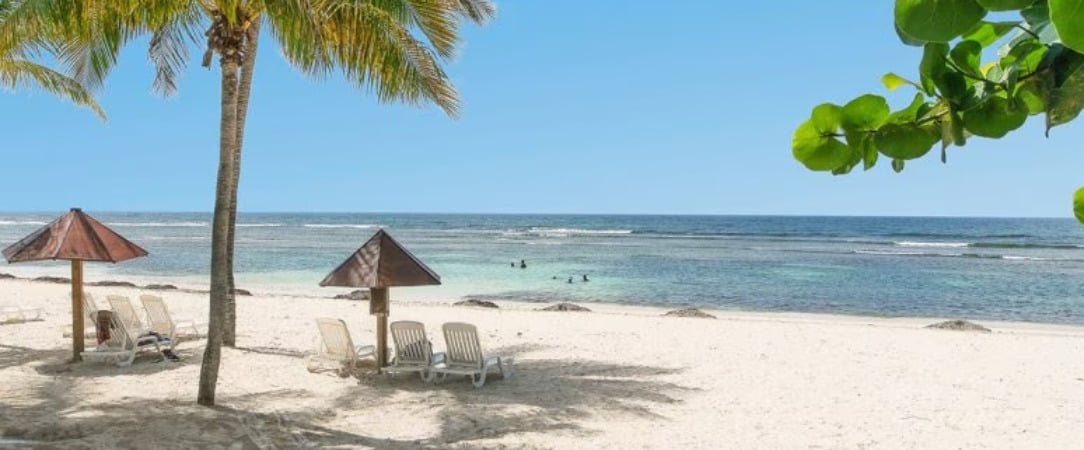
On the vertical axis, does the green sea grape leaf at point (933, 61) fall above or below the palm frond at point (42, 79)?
below

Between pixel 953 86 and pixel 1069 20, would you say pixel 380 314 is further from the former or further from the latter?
pixel 1069 20

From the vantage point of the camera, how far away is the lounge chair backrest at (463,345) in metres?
8.46

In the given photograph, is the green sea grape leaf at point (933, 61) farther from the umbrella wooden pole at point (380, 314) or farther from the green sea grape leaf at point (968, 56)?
the umbrella wooden pole at point (380, 314)

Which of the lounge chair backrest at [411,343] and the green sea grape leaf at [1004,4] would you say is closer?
the green sea grape leaf at [1004,4]

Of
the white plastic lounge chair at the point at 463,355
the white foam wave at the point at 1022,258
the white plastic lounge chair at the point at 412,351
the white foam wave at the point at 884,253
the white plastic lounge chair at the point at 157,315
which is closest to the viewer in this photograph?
the white plastic lounge chair at the point at 463,355

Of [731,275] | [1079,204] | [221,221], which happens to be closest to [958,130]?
[1079,204]

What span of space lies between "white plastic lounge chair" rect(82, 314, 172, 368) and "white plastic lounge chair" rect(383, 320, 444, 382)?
9.69 feet

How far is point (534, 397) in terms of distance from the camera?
26.0 feet

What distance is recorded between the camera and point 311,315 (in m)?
14.4

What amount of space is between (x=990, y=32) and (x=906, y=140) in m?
0.11

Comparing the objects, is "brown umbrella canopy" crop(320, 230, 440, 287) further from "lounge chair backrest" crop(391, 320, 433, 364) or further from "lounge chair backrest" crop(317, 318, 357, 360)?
"lounge chair backrest" crop(317, 318, 357, 360)

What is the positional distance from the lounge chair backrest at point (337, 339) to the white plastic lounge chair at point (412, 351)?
0.52 metres

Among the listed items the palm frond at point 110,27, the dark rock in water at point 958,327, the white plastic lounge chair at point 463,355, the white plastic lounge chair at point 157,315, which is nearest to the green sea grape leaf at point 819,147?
the palm frond at point 110,27

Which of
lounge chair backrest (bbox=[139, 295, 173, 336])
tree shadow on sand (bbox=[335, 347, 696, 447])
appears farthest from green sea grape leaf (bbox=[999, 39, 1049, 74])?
lounge chair backrest (bbox=[139, 295, 173, 336])
